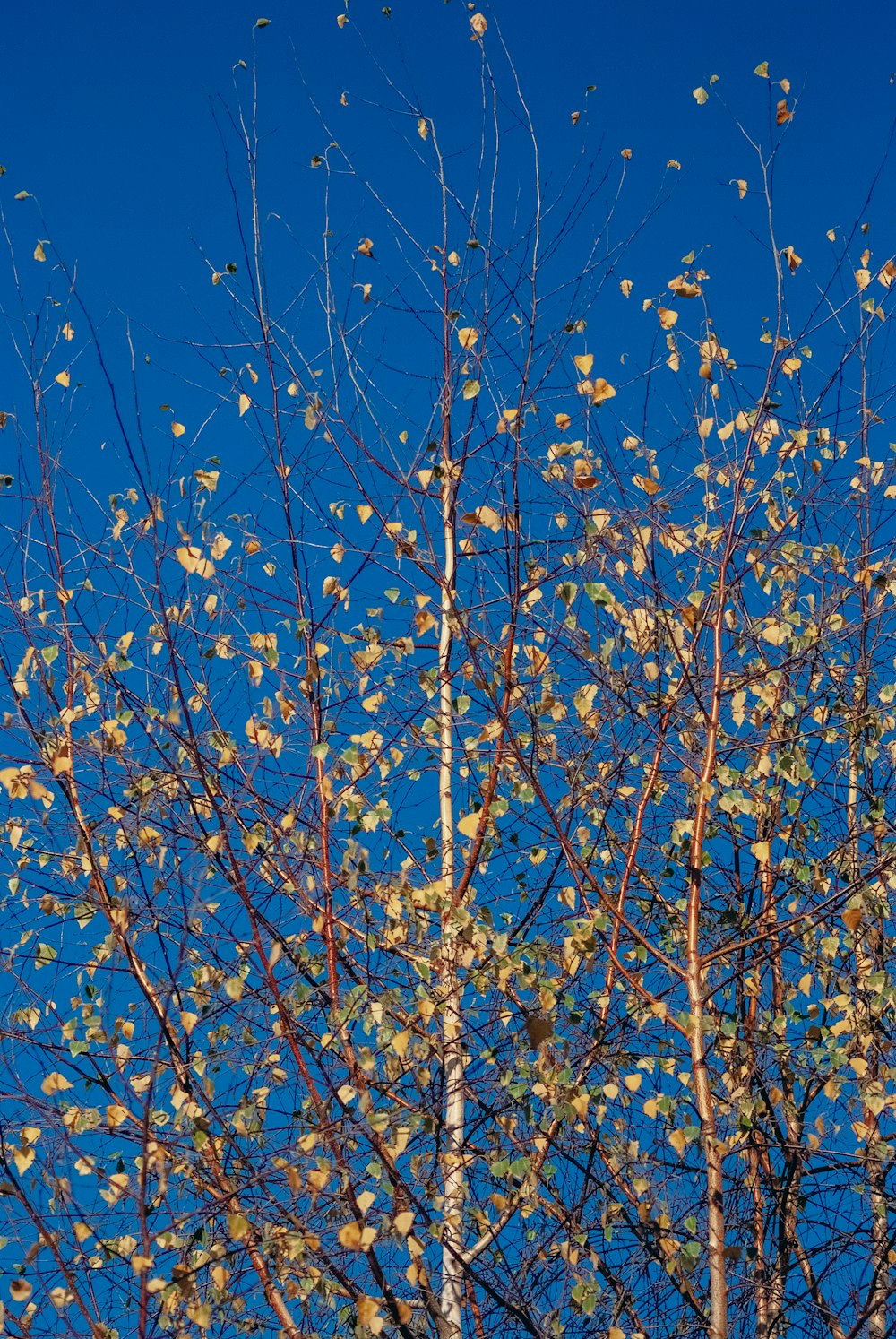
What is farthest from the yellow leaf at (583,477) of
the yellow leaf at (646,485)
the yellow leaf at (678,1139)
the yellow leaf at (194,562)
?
the yellow leaf at (678,1139)

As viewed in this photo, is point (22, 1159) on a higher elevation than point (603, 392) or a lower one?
lower

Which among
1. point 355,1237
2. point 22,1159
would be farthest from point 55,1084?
point 355,1237

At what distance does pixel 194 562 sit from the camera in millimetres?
4082

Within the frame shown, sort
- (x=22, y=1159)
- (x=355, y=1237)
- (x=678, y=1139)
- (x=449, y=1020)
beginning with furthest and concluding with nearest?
(x=449, y=1020) < (x=678, y=1139) < (x=22, y=1159) < (x=355, y=1237)

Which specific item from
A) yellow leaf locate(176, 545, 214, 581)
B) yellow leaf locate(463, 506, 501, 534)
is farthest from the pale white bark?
yellow leaf locate(176, 545, 214, 581)

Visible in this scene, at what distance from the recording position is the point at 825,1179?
Result: 14.2 ft

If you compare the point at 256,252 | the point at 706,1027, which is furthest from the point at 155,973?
the point at 256,252

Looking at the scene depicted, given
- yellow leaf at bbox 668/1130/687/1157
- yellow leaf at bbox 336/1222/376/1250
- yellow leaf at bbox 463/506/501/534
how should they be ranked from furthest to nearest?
yellow leaf at bbox 463/506/501/534
yellow leaf at bbox 668/1130/687/1157
yellow leaf at bbox 336/1222/376/1250

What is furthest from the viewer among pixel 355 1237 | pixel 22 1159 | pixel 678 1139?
pixel 678 1139

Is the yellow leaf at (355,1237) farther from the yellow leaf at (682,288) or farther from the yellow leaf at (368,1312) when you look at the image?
the yellow leaf at (682,288)

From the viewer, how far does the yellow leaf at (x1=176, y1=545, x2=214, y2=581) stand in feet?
13.3

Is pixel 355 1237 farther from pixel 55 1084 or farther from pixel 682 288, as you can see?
pixel 682 288

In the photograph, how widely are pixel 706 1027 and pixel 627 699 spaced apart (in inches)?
41.6

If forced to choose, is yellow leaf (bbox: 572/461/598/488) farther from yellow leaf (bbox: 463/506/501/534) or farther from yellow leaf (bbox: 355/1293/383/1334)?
yellow leaf (bbox: 355/1293/383/1334)
